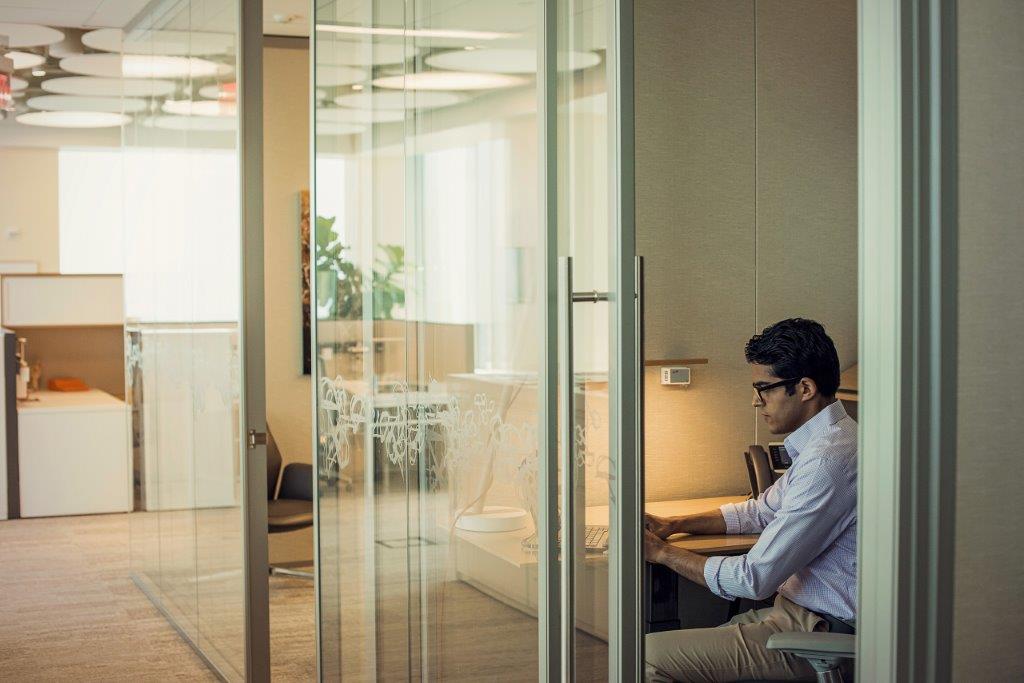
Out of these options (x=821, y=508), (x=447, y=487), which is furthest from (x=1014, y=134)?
(x=447, y=487)

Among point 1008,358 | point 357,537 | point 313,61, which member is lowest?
point 357,537

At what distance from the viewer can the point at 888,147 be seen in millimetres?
1606

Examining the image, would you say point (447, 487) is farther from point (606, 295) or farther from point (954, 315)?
point (954, 315)

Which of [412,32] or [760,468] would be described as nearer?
[412,32]

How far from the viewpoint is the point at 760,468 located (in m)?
3.93

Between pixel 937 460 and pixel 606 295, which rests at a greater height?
pixel 606 295

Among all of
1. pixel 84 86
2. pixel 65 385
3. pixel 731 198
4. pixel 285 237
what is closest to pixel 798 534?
pixel 731 198

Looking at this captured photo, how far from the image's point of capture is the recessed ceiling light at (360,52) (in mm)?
3283

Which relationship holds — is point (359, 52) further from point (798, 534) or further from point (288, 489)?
point (288, 489)

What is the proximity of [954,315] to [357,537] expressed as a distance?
2392 mm

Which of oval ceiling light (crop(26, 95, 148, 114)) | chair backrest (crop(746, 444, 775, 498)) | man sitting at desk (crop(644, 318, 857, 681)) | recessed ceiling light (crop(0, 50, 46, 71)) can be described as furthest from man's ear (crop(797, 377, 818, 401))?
oval ceiling light (crop(26, 95, 148, 114))

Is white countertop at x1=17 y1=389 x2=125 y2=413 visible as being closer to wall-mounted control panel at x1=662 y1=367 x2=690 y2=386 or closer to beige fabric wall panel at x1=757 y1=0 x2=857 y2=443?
wall-mounted control panel at x1=662 y1=367 x2=690 y2=386

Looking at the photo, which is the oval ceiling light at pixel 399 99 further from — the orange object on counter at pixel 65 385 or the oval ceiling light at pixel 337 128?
the orange object on counter at pixel 65 385

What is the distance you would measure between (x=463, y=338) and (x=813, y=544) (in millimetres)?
1026
